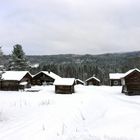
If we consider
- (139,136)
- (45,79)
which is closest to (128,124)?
(139,136)

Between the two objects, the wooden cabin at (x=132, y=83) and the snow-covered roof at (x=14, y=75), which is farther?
the snow-covered roof at (x=14, y=75)

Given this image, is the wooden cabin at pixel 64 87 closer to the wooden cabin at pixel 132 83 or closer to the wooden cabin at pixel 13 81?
the wooden cabin at pixel 13 81

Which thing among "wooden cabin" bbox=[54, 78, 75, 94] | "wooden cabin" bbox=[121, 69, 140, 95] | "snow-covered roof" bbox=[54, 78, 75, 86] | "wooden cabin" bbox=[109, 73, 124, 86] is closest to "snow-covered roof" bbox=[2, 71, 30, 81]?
"snow-covered roof" bbox=[54, 78, 75, 86]

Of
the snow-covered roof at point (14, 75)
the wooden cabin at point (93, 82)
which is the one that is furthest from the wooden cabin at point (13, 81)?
the wooden cabin at point (93, 82)

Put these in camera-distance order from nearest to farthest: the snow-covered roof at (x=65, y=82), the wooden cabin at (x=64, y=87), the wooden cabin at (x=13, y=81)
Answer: the wooden cabin at (x=64, y=87)
the snow-covered roof at (x=65, y=82)
the wooden cabin at (x=13, y=81)

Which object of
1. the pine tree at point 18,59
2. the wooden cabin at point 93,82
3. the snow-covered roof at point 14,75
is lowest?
the wooden cabin at point 93,82

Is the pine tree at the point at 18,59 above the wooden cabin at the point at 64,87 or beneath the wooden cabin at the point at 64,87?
above

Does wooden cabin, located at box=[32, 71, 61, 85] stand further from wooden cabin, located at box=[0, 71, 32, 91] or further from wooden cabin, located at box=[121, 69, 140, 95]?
wooden cabin, located at box=[121, 69, 140, 95]

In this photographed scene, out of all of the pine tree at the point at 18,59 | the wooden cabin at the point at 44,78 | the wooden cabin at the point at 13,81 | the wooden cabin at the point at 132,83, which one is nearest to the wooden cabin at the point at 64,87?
the wooden cabin at the point at 13,81

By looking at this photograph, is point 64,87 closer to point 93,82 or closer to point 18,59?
point 18,59

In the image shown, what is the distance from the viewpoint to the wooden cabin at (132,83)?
52688 millimetres

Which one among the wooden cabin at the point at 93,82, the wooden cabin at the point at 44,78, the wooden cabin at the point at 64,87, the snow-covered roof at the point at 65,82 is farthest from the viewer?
the wooden cabin at the point at 93,82

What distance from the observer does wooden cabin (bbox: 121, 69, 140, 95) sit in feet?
173

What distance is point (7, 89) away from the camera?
68.4 metres
